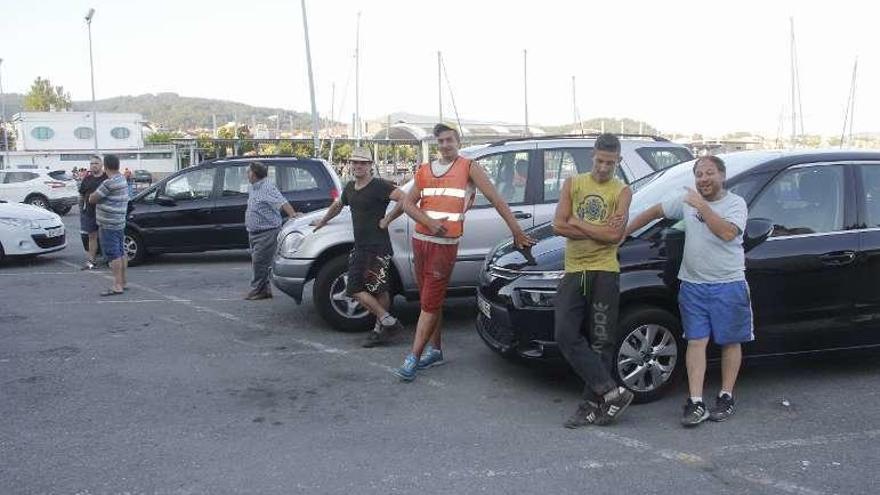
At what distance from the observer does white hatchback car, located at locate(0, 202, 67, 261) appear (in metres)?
11.9

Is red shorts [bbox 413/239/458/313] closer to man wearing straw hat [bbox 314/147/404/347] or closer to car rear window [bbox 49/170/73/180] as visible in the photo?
man wearing straw hat [bbox 314/147/404/347]

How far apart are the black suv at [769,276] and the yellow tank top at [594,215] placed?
0.37m

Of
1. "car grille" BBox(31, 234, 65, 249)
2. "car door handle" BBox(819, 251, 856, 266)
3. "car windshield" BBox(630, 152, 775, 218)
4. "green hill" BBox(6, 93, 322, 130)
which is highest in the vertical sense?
"green hill" BBox(6, 93, 322, 130)

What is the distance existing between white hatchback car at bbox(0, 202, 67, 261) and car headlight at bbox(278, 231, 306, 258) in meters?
6.93

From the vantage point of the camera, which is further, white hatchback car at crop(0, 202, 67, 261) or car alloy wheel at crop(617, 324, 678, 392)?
white hatchback car at crop(0, 202, 67, 261)

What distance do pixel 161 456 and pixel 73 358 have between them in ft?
8.63

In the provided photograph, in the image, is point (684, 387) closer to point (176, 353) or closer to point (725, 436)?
point (725, 436)

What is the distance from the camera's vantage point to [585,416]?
181 inches

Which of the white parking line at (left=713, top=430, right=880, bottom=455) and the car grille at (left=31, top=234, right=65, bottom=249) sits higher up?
the car grille at (left=31, top=234, right=65, bottom=249)

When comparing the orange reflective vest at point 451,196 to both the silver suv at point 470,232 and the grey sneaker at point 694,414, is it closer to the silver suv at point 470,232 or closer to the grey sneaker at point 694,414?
the silver suv at point 470,232

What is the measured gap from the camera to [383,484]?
3787 mm

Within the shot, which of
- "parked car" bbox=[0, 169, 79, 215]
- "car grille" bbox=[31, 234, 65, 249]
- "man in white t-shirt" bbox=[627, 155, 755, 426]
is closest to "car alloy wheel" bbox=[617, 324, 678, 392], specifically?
"man in white t-shirt" bbox=[627, 155, 755, 426]

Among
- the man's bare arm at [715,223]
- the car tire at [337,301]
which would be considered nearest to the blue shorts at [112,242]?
the car tire at [337,301]

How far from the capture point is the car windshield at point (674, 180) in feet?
17.2
